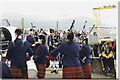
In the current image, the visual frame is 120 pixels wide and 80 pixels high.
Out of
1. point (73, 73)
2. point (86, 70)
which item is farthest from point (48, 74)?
point (86, 70)

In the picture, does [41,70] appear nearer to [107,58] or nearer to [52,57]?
[52,57]

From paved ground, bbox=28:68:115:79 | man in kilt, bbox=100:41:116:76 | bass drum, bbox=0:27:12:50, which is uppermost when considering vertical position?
bass drum, bbox=0:27:12:50

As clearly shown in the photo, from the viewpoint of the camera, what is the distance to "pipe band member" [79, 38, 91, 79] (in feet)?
13.2

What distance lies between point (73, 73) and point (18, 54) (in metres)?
1.37

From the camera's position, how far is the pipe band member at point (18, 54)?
3863 millimetres

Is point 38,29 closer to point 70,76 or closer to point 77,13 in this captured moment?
point 77,13

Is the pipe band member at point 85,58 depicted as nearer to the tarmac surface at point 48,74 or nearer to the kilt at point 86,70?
the kilt at point 86,70

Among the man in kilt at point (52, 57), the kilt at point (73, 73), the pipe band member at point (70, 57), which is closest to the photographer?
the pipe band member at point (70, 57)

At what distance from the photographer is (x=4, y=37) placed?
162 inches

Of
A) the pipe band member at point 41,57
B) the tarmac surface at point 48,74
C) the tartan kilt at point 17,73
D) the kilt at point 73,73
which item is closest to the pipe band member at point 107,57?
the tarmac surface at point 48,74

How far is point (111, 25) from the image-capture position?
4.06 meters

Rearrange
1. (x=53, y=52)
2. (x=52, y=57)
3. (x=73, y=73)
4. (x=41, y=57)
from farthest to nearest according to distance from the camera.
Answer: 1. (x=41, y=57)
2. (x=52, y=57)
3. (x=73, y=73)
4. (x=53, y=52)

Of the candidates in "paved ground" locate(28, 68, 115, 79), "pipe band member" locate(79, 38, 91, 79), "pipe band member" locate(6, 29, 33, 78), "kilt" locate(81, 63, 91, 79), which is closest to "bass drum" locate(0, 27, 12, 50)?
"pipe band member" locate(6, 29, 33, 78)

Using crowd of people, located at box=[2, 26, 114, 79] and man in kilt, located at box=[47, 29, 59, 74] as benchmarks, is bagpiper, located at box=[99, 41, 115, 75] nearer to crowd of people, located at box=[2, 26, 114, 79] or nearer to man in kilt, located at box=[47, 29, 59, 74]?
crowd of people, located at box=[2, 26, 114, 79]
